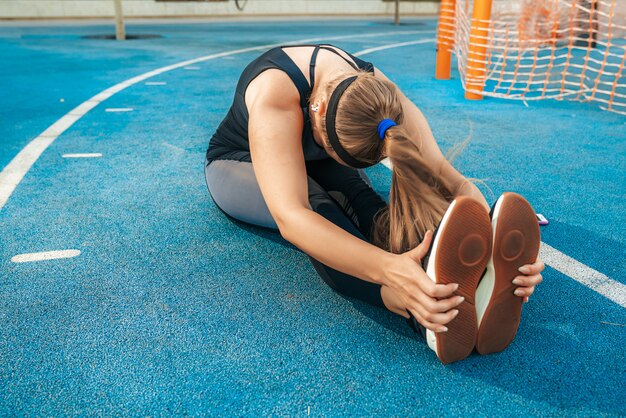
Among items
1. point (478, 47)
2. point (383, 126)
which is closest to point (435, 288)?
point (383, 126)

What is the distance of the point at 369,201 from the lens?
265 cm

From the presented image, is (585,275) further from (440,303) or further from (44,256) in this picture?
(44,256)

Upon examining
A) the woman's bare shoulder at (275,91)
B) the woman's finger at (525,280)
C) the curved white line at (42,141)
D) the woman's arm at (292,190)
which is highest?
the woman's bare shoulder at (275,91)

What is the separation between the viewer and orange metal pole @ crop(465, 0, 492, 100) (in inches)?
248

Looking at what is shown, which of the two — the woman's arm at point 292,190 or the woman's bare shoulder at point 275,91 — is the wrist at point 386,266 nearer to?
the woman's arm at point 292,190

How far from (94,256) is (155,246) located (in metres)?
0.31

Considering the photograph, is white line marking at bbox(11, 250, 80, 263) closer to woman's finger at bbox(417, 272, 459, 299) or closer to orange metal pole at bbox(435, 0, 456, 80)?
woman's finger at bbox(417, 272, 459, 299)

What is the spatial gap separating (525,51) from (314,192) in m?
7.15

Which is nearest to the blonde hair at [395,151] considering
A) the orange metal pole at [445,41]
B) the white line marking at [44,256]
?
the white line marking at [44,256]

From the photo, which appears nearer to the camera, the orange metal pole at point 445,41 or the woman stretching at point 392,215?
the woman stretching at point 392,215

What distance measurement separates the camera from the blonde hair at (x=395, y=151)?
6.12ft

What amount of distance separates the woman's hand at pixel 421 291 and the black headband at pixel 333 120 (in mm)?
449

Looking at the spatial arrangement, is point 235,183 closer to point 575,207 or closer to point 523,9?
point 575,207

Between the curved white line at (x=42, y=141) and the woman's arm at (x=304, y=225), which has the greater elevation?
the woman's arm at (x=304, y=225)
